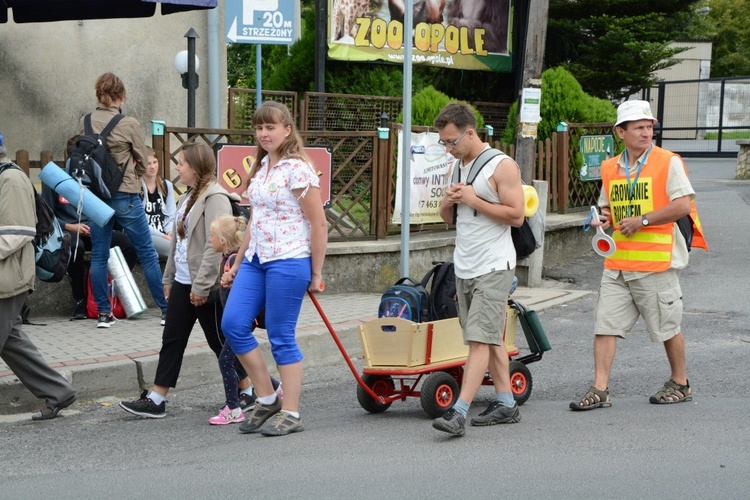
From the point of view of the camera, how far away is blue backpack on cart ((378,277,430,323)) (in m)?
6.19

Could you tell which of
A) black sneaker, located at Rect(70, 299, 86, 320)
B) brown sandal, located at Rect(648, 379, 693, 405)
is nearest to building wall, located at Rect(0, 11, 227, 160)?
black sneaker, located at Rect(70, 299, 86, 320)

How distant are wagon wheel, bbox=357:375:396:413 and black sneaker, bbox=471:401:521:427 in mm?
700

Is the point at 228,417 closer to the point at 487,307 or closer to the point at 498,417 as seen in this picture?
the point at 498,417

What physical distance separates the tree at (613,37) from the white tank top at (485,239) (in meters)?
14.8

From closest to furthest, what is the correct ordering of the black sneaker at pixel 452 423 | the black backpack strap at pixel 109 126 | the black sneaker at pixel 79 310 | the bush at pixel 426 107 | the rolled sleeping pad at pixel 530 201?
the black sneaker at pixel 452 423, the rolled sleeping pad at pixel 530 201, the black backpack strap at pixel 109 126, the black sneaker at pixel 79 310, the bush at pixel 426 107

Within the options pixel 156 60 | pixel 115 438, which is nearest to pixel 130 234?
pixel 115 438

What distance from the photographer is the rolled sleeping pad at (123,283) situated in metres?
8.81

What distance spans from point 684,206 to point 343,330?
3389 mm

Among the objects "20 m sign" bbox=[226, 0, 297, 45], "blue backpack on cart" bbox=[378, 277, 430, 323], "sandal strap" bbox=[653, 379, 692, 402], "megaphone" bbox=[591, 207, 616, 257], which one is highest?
"20 m sign" bbox=[226, 0, 297, 45]

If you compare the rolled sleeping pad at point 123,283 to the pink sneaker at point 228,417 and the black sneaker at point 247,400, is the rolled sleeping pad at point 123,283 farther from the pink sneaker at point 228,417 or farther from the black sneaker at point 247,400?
the pink sneaker at point 228,417

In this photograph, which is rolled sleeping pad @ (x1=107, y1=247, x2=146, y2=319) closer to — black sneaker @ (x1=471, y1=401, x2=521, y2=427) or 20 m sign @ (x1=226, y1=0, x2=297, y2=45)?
20 m sign @ (x1=226, y1=0, x2=297, y2=45)

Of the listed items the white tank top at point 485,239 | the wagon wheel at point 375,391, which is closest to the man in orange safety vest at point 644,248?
the white tank top at point 485,239

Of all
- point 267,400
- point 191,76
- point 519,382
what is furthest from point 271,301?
point 191,76

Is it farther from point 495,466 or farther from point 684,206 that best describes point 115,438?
point 684,206
